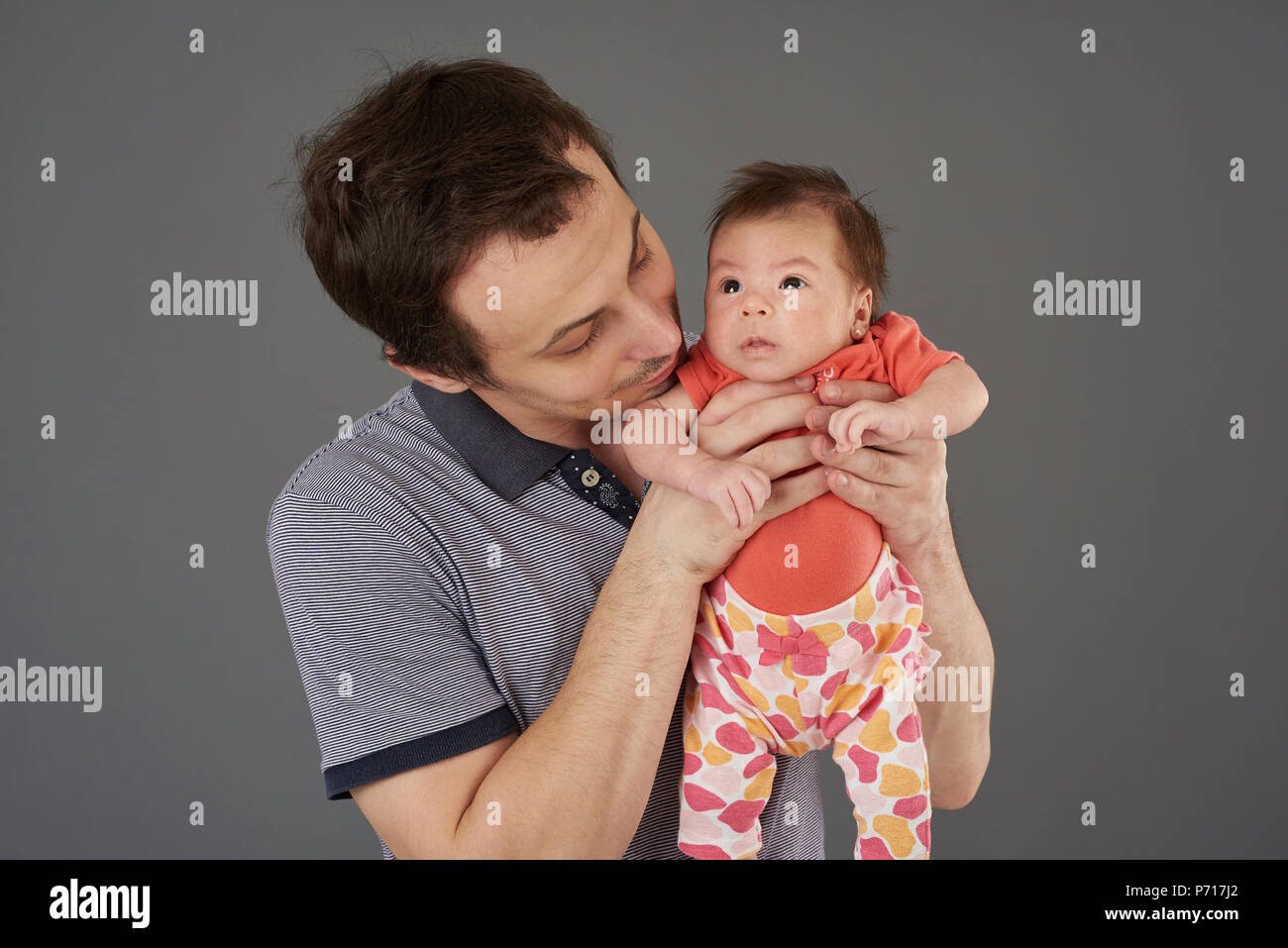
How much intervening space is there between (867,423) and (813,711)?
0.49 m

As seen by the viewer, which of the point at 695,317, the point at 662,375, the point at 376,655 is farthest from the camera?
the point at 695,317

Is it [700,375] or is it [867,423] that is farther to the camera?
[700,375]

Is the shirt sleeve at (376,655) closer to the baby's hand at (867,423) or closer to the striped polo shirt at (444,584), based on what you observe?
the striped polo shirt at (444,584)

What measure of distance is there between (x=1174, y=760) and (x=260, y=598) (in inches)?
125

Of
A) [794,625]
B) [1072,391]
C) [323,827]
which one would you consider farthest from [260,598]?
[1072,391]

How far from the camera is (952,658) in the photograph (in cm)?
204

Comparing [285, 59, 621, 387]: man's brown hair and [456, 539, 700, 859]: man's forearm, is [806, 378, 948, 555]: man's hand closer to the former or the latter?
[456, 539, 700, 859]: man's forearm

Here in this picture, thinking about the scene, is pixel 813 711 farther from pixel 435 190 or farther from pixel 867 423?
pixel 435 190

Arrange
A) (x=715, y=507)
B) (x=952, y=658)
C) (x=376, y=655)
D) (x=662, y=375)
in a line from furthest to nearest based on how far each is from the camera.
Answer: (x=952, y=658), (x=662, y=375), (x=715, y=507), (x=376, y=655)

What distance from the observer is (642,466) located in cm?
187

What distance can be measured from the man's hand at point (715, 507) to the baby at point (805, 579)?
0.09ft

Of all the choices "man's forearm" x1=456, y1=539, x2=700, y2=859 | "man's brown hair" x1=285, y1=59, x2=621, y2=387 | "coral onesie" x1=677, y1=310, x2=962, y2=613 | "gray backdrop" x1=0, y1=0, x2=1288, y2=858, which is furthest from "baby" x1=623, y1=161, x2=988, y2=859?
"gray backdrop" x1=0, y1=0, x2=1288, y2=858

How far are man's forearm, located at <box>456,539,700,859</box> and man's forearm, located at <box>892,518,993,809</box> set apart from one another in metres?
0.45

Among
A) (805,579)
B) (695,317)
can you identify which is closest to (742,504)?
(805,579)
